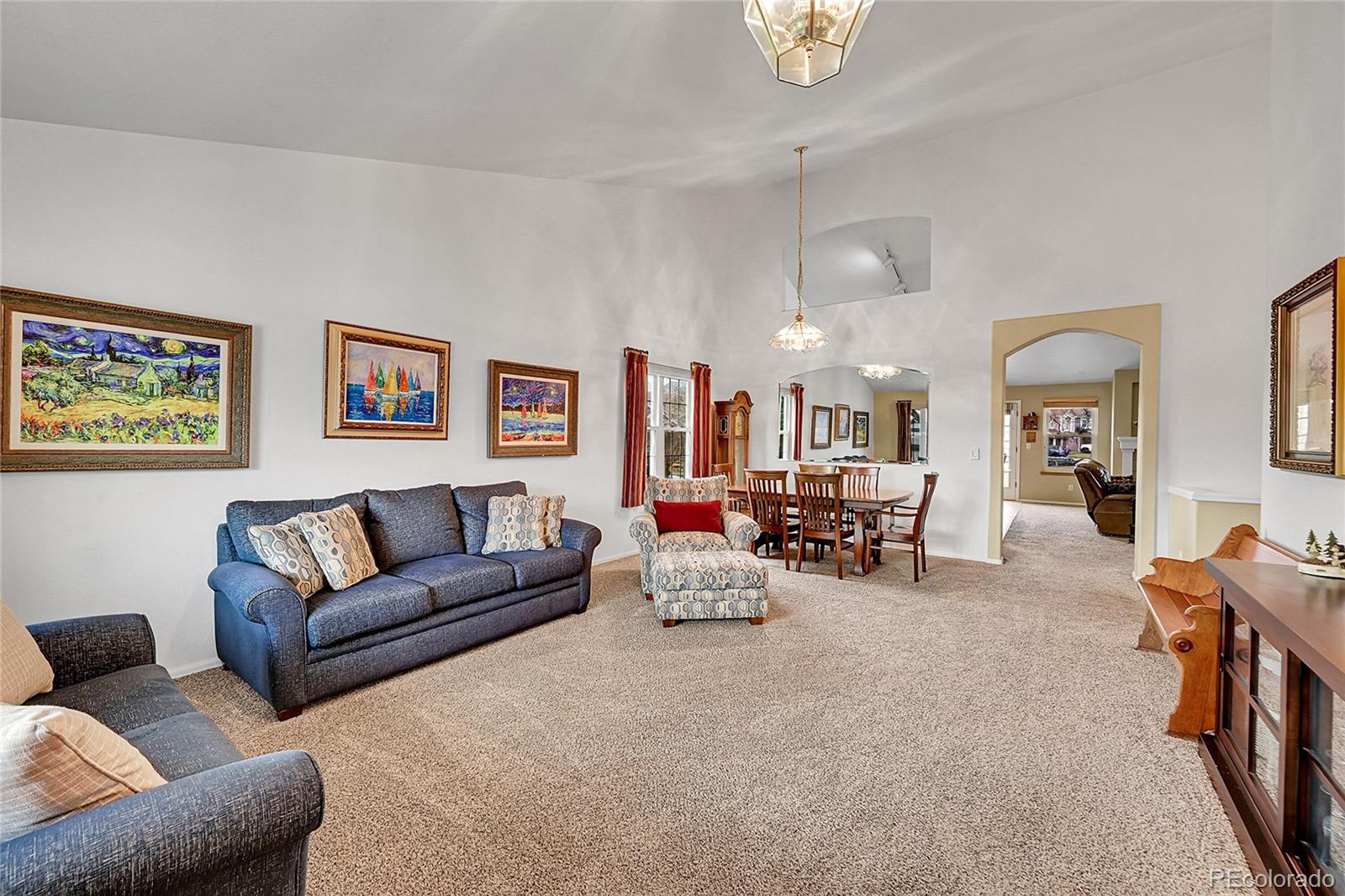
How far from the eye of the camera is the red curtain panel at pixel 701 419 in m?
6.81

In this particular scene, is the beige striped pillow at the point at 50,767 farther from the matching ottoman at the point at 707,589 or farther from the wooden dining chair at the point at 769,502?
the wooden dining chair at the point at 769,502

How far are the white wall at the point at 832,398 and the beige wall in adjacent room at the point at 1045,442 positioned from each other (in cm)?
542

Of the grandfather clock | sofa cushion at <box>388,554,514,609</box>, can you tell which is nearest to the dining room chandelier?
sofa cushion at <box>388,554,514,609</box>

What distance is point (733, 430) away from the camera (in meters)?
7.17

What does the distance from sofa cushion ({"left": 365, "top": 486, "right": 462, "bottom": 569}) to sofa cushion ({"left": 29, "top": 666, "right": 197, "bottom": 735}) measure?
1.50 meters

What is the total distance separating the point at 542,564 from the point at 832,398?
17.0 feet

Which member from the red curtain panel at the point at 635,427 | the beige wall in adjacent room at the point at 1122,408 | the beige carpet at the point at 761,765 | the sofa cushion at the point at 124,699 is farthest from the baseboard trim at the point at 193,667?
the beige wall in adjacent room at the point at 1122,408

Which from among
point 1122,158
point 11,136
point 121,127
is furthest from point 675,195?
point 11,136

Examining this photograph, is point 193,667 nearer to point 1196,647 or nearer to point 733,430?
point 1196,647

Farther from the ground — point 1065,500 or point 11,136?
point 11,136

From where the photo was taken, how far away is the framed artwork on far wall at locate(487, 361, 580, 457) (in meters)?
4.60

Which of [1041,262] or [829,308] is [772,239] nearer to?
→ [829,308]

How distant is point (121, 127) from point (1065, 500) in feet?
44.5

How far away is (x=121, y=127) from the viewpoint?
279cm
